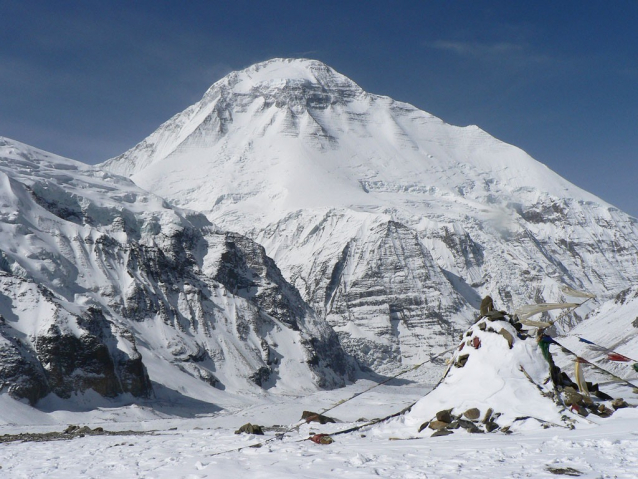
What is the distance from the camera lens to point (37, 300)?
406 ft

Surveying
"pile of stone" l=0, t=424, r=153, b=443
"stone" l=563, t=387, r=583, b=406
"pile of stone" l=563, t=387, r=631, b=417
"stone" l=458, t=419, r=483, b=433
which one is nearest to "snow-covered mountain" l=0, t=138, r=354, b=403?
"pile of stone" l=0, t=424, r=153, b=443

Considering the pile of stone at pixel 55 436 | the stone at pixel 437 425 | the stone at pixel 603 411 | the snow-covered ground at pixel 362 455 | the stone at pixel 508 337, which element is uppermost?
the stone at pixel 508 337

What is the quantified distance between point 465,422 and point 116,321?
133747mm

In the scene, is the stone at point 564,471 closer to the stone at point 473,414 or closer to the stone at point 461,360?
the stone at point 473,414

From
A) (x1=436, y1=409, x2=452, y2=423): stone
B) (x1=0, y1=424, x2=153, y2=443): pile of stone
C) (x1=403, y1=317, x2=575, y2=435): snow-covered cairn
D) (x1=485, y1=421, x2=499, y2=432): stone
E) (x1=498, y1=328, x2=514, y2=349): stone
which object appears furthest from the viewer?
(x1=0, y1=424, x2=153, y2=443): pile of stone

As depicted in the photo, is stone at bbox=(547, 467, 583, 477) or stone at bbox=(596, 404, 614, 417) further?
stone at bbox=(596, 404, 614, 417)

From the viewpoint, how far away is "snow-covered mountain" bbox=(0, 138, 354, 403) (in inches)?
4584

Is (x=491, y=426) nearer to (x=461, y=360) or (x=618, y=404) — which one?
(x=461, y=360)

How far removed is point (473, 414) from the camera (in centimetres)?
2044

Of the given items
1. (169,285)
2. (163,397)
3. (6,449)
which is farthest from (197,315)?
(6,449)

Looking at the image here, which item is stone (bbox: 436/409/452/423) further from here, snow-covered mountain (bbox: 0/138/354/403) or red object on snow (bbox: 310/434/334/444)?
snow-covered mountain (bbox: 0/138/354/403)

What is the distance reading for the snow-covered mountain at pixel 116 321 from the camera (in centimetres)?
11644

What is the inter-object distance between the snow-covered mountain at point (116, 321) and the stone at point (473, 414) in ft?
325

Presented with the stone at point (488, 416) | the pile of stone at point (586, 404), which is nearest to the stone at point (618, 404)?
the pile of stone at point (586, 404)
